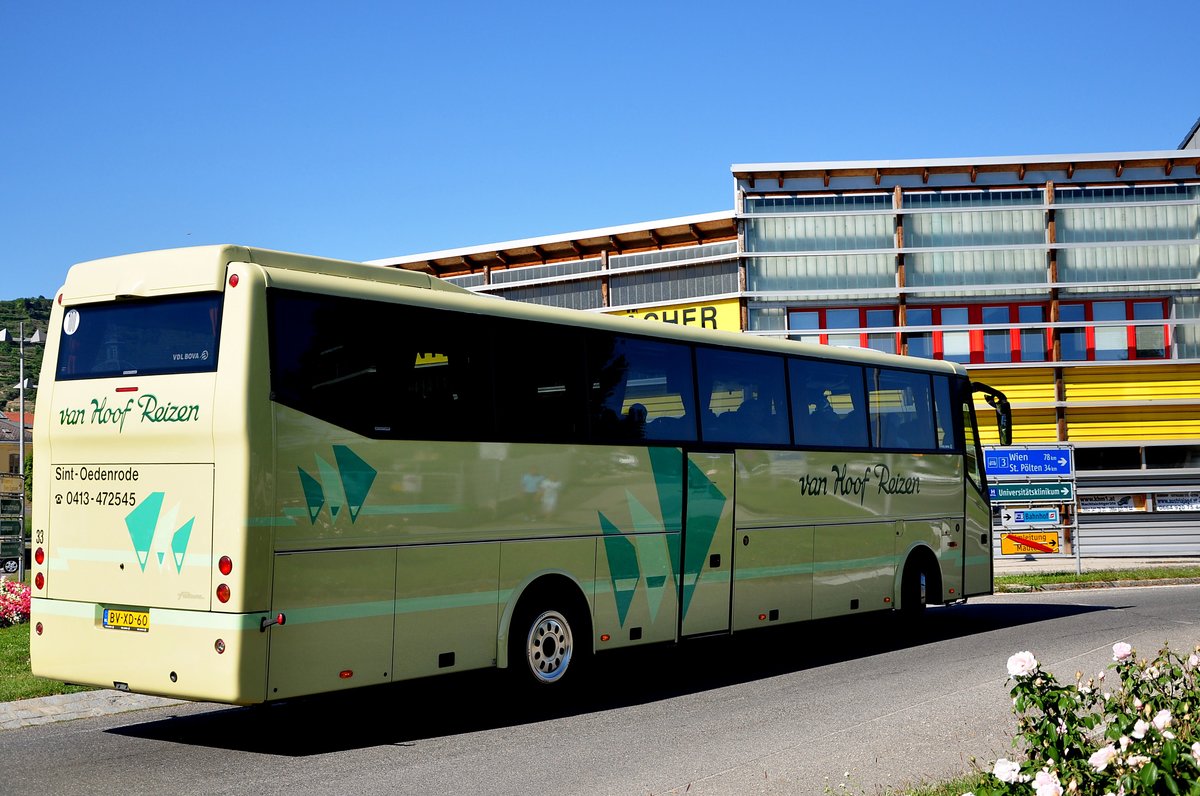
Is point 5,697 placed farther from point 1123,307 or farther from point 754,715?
point 1123,307

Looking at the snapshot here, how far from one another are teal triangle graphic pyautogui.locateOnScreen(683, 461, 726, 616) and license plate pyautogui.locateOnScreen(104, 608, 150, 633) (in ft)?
18.1

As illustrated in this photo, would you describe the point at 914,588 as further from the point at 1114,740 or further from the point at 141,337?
the point at 1114,740

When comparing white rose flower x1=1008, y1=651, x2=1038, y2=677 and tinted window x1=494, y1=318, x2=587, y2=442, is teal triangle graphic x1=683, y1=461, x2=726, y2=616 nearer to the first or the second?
tinted window x1=494, y1=318, x2=587, y2=442

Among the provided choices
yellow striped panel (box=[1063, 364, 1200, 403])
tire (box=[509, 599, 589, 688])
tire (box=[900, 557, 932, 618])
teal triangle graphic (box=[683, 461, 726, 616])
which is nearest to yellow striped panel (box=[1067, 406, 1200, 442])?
yellow striped panel (box=[1063, 364, 1200, 403])

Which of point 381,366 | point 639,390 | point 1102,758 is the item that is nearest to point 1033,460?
point 639,390

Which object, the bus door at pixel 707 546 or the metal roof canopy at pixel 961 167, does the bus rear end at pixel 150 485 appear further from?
the metal roof canopy at pixel 961 167

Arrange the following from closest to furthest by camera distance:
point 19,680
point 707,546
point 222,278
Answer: point 222,278
point 19,680
point 707,546

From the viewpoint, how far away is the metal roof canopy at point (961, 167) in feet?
103

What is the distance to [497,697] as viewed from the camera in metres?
11.8

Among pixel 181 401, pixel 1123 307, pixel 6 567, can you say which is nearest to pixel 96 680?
pixel 181 401

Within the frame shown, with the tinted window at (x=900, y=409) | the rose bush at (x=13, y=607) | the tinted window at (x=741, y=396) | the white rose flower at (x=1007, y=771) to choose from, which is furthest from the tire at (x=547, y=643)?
the rose bush at (x=13, y=607)

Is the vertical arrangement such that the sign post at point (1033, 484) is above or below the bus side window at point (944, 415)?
Result: below

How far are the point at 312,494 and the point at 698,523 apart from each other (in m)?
4.98

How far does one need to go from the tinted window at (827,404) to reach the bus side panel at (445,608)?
17.0 feet
